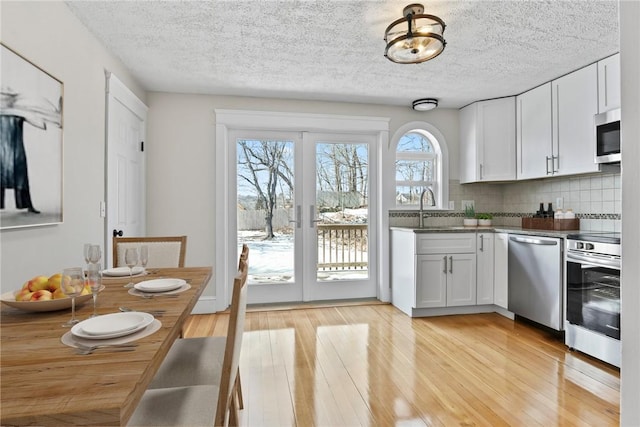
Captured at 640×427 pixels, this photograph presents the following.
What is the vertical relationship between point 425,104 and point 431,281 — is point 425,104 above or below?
above

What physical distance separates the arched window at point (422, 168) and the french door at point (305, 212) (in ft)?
1.24

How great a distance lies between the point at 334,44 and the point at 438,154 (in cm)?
222

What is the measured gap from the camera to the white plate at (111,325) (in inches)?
37.6

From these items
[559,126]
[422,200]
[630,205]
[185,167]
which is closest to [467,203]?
[422,200]

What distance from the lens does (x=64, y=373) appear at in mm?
772

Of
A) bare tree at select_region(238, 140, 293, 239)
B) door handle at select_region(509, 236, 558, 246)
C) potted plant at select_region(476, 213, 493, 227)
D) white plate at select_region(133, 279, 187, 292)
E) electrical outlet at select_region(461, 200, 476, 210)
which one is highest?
bare tree at select_region(238, 140, 293, 239)

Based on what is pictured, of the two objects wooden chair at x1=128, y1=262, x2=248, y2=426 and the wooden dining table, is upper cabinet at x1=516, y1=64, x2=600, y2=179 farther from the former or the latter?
the wooden dining table

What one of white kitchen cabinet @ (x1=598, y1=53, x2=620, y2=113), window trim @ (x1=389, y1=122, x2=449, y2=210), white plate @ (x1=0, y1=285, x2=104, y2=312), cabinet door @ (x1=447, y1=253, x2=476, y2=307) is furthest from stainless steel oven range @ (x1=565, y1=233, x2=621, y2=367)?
white plate @ (x1=0, y1=285, x2=104, y2=312)

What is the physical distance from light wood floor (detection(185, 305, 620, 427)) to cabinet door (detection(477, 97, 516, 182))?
1.59m

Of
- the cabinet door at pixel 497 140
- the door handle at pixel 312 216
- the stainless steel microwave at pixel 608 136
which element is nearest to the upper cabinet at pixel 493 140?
the cabinet door at pixel 497 140

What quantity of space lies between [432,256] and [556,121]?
1.70 meters

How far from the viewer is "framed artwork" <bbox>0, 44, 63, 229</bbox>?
153 centimetres

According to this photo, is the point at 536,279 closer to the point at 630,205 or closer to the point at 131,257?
the point at 630,205

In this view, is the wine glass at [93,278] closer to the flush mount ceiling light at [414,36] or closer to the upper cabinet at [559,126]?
the flush mount ceiling light at [414,36]
